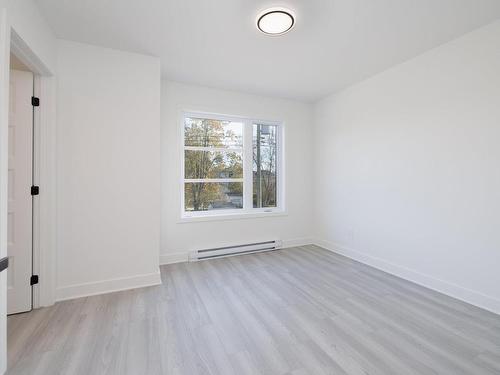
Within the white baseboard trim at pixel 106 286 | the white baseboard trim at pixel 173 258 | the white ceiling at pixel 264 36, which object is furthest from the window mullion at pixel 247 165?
the white baseboard trim at pixel 106 286

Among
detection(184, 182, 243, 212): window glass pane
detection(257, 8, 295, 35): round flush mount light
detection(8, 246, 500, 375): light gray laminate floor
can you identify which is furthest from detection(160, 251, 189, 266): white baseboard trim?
detection(257, 8, 295, 35): round flush mount light

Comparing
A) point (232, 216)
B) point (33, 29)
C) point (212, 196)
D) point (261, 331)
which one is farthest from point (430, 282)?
point (33, 29)

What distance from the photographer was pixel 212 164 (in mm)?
3826

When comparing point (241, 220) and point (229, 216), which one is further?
point (241, 220)

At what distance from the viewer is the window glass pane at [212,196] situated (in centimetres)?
371

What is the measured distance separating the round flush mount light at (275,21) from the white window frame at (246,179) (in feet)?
5.75

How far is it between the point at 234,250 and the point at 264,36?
2.90m

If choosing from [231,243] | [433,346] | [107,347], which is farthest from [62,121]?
[433,346]

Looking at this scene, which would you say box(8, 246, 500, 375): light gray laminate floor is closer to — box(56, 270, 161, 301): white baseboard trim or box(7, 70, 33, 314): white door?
box(56, 270, 161, 301): white baseboard trim

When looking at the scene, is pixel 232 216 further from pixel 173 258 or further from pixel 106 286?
pixel 106 286

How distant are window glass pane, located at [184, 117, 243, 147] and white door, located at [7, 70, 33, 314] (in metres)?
1.85

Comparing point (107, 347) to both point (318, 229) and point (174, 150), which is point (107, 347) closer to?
point (174, 150)

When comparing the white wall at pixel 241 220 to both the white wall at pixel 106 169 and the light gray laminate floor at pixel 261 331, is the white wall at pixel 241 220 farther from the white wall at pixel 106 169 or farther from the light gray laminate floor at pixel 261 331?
the light gray laminate floor at pixel 261 331

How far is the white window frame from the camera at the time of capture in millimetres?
3591
